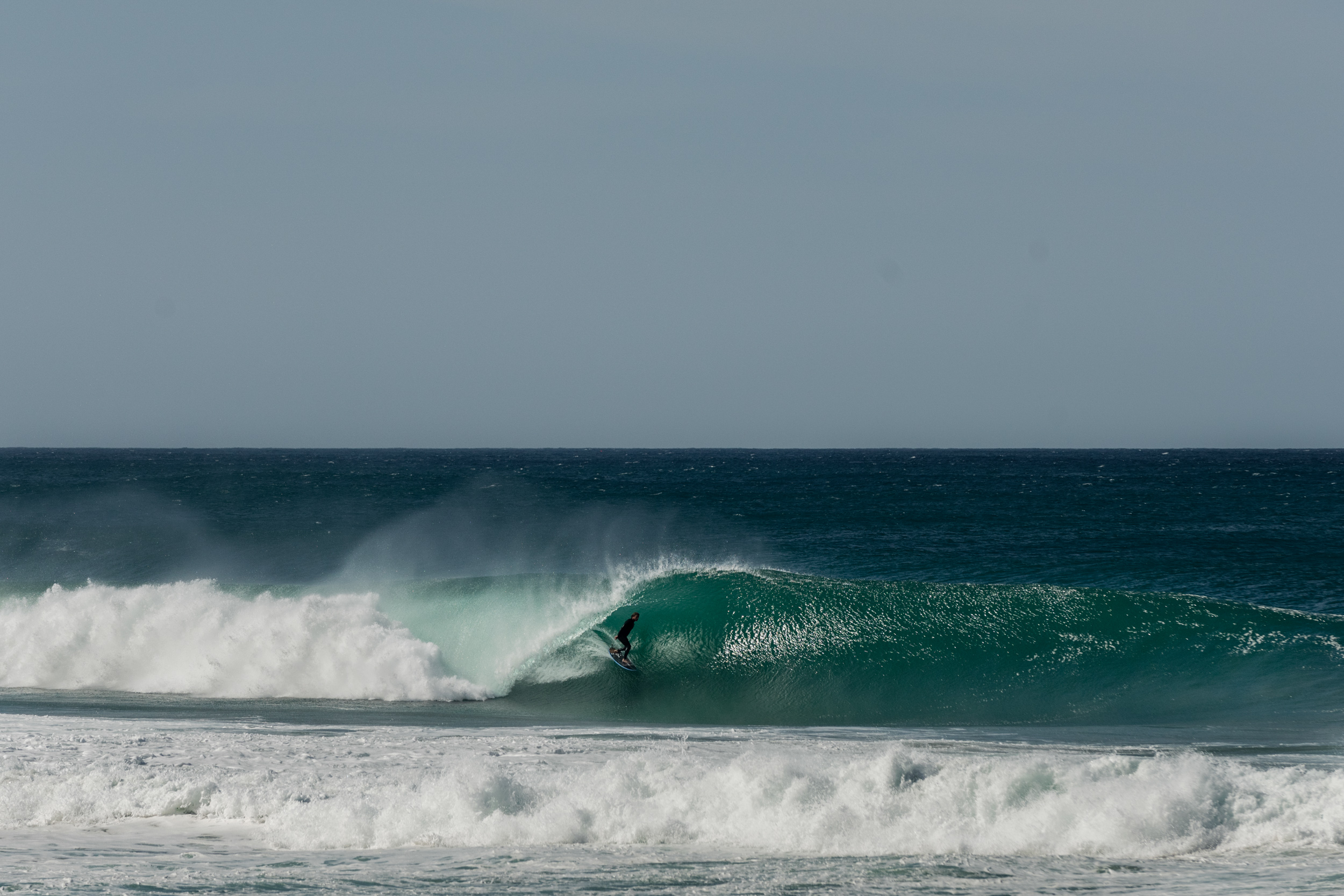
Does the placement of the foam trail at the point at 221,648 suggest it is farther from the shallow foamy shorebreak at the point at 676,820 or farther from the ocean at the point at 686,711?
the shallow foamy shorebreak at the point at 676,820

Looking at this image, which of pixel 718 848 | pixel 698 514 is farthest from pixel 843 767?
pixel 698 514

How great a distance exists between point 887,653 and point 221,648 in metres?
10.5

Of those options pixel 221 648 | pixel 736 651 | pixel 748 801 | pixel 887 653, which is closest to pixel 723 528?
pixel 736 651

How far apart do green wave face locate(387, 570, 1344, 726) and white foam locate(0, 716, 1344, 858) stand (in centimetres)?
488

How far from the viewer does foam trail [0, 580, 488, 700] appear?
16859 mm

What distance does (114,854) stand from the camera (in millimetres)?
8453

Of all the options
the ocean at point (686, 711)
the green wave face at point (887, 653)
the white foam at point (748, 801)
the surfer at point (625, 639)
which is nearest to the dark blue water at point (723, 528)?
the ocean at point (686, 711)

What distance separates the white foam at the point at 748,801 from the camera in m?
8.73

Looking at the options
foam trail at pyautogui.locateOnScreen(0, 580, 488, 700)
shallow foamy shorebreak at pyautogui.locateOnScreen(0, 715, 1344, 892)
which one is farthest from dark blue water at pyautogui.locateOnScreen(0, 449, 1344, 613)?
shallow foamy shorebreak at pyautogui.locateOnScreen(0, 715, 1344, 892)

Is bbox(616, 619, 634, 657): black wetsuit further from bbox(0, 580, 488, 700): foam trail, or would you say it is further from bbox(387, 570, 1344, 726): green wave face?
bbox(0, 580, 488, 700): foam trail

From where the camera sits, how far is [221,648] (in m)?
17.8

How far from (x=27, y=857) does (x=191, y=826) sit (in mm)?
1214

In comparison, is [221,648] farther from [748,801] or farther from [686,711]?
[748,801]

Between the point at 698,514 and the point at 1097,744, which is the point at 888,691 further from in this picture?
the point at 698,514
